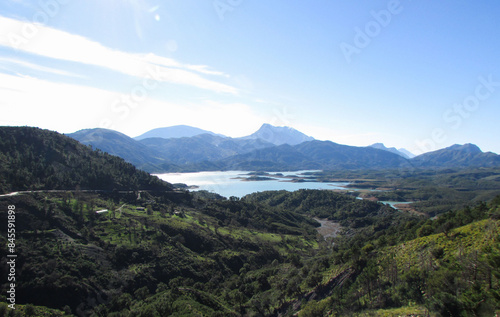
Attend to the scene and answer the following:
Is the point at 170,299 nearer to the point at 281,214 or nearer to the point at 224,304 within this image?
the point at 224,304

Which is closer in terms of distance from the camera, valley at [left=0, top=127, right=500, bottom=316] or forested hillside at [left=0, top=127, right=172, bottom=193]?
valley at [left=0, top=127, right=500, bottom=316]

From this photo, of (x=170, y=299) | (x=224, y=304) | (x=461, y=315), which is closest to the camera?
(x=461, y=315)

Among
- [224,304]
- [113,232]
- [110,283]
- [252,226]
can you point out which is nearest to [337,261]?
[224,304]

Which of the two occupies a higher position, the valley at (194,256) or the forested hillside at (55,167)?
the forested hillside at (55,167)

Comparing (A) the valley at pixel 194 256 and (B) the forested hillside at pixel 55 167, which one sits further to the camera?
(B) the forested hillside at pixel 55 167

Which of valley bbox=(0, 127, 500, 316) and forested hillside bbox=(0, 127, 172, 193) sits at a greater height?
forested hillside bbox=(0, 127, 172, 193)

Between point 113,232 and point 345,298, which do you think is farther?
point 113,232

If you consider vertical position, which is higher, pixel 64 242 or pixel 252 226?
pixel 64 242

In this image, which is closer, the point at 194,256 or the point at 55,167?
the point at 194,256

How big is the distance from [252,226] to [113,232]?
50539mm

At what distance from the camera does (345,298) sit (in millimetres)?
27844

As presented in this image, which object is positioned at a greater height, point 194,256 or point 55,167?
point 55,167

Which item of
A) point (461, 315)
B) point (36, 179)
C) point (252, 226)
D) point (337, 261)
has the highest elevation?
point (36, 179)

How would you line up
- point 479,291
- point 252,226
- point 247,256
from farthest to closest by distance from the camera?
point 252,226, point 247,256, point 479,291
